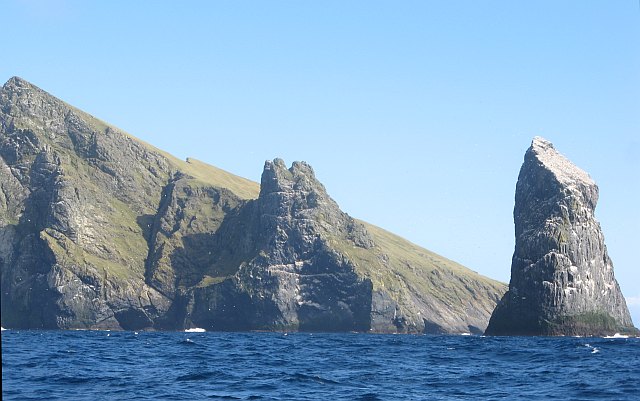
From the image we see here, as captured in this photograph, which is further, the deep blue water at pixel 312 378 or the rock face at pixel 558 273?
the rock face at pixel 558 273

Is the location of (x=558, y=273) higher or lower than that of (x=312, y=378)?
higher

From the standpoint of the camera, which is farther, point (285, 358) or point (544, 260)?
point (544, 260)

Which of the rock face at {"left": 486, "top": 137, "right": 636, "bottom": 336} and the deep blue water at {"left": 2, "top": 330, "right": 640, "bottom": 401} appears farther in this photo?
the rock face at {"left": 486, "top": 137, "right": 636, "bottom": 336}

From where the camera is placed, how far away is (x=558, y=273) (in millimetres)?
185125

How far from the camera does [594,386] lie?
4991 centimetres

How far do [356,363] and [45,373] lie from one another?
28.6m

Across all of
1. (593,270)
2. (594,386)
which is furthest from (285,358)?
(593,270)

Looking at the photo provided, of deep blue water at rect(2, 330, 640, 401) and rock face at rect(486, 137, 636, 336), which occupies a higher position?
rock face at rect(486, 137, 636, 336)

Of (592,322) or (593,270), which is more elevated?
(593,270)

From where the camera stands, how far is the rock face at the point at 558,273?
7190 inches

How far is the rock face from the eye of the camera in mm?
182625

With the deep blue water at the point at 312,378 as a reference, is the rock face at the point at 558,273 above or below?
above

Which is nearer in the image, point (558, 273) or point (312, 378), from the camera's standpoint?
point (312, 378)

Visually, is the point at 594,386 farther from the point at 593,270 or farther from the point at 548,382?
the point at 593,270
